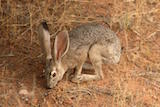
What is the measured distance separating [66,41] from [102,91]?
0.70 m

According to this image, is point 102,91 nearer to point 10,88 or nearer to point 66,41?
point 66,41

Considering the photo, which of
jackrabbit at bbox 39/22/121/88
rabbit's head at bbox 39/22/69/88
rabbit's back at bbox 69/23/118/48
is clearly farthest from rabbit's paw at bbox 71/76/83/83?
rabbit's back at bbox 69/23/118/48

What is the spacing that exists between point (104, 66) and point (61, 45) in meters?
0.85

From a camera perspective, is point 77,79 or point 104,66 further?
point 104,66

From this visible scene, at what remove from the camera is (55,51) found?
4.79 m

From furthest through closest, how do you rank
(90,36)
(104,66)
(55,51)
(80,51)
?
(104,66)
(90,36)
(80,51)
(55,51)

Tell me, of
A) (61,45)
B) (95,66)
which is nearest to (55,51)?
(61,45)

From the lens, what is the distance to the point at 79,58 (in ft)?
16.8

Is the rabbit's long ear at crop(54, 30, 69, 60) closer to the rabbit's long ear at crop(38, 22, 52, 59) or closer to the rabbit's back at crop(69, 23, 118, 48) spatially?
the rabbit's long ear at crop(38, 22, 52, 59)

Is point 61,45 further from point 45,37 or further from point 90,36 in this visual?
point 90,36

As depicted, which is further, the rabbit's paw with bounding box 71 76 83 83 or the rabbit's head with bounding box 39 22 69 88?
the rabbit's paw with bounding box 71 76 83 83

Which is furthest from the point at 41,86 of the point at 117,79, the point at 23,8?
the point at 23,8

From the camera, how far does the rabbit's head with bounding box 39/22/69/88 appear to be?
4820 millimetres

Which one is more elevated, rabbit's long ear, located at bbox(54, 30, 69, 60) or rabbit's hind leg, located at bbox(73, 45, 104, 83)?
rabbit's long ear, located at bbox(54, 30, 69, 60)
